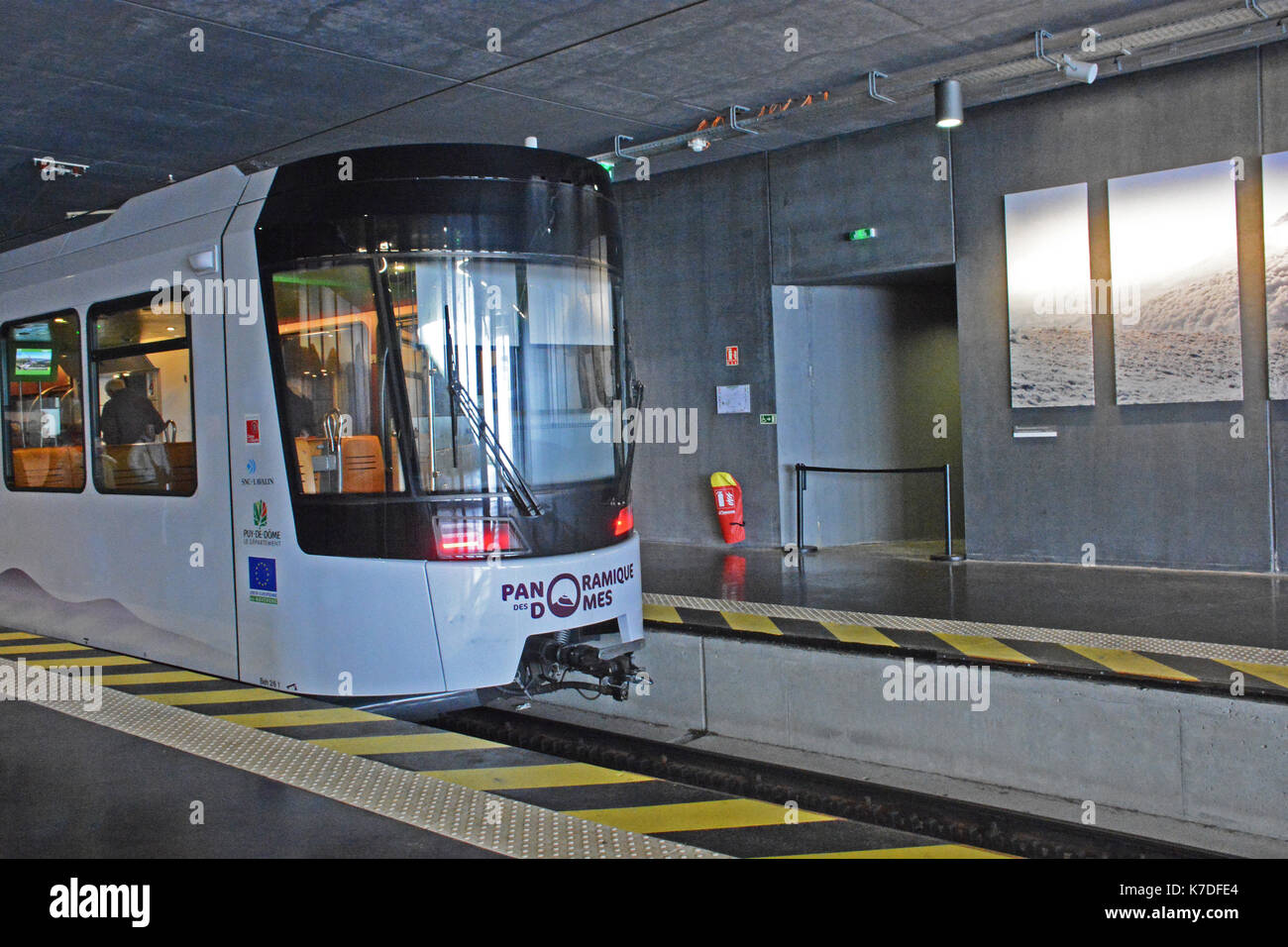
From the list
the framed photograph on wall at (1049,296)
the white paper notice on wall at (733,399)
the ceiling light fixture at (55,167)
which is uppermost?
the ceiling light fixture at (55,167)

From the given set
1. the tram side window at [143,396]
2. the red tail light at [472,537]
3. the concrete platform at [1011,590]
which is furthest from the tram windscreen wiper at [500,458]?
the concrete platform at [1011,590]

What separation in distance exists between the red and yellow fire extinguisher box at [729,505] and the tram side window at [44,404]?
6464 mm

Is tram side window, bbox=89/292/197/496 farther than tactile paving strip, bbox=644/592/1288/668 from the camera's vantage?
Yes

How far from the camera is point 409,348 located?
18.0ft

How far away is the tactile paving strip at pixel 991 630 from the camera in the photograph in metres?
5.84

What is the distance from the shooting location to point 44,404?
7742 mm

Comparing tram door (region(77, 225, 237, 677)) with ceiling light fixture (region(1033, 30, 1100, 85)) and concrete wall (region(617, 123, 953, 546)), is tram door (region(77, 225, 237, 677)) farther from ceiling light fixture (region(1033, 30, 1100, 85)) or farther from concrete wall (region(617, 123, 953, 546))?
concrete wall (region(617, 123, 953, 546))

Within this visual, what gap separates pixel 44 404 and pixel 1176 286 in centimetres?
873

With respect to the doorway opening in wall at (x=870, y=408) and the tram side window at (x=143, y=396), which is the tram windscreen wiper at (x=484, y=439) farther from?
the doorway opening in wall at (x=870, y=408)

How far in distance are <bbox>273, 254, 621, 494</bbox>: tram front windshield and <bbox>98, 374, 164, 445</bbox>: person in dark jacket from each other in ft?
4.82

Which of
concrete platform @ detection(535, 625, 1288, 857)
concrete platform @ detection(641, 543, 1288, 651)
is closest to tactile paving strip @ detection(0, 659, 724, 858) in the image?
concrete platform @ detection(535, 625, 1288, 857)

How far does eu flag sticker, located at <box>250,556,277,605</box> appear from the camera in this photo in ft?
19.1
